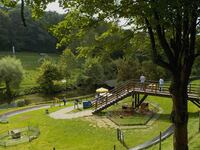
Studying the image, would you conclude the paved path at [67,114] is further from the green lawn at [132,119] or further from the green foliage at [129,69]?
the green foliage at [129,69]

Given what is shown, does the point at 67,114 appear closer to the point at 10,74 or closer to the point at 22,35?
the point at 10,74

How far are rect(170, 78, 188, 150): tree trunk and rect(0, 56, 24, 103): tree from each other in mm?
65523

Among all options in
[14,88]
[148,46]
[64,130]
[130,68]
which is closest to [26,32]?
[14,88]

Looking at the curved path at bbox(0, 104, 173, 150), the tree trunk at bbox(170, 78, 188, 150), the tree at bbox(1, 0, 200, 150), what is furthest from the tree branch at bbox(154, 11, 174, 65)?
the curved path at bbox(0, 104, 173, 150)

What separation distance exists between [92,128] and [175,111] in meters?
17.8

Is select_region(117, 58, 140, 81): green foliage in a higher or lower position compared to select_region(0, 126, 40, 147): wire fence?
higher

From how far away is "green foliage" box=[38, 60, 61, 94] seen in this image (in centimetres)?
7506

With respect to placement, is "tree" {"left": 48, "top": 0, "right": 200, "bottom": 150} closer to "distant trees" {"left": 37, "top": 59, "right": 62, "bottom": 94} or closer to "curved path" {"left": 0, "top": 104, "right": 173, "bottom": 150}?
"curved path" {"left": 0, "top": 104, "right": 173, "bottom": 150}

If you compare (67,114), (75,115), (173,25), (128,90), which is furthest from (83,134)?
(173,25)

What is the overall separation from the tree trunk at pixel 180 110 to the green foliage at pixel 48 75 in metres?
63.1

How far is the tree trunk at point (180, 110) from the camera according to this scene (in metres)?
13.1

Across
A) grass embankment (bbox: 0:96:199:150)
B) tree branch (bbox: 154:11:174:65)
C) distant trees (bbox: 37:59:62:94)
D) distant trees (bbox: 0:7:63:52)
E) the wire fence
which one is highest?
distant trees (bbox: 0:7:63:52)

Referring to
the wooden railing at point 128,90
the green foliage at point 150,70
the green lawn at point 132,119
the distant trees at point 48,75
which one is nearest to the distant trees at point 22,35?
the distant trees at point 48,75

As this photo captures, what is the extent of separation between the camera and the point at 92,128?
30.4m
